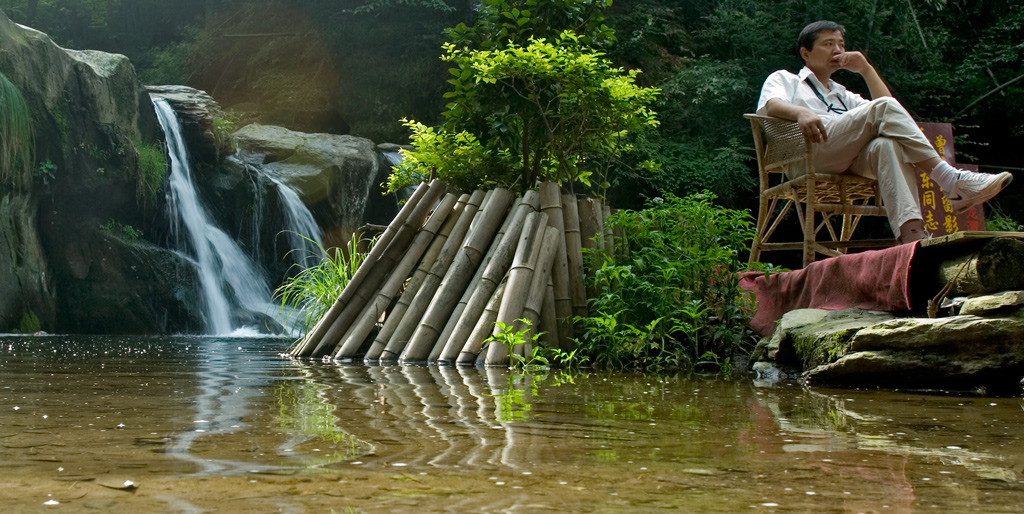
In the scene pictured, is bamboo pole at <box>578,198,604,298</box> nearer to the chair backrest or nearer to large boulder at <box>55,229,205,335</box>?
the chair backrest

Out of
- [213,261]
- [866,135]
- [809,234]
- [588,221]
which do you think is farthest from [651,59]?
[866,135]

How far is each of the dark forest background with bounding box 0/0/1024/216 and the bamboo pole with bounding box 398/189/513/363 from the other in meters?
3.78

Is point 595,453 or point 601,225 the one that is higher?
point 601,225

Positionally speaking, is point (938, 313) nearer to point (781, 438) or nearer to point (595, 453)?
point (781, 438)

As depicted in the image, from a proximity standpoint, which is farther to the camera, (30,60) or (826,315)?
(30,60)

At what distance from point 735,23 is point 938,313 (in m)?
9.44

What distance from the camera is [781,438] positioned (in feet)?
5.86

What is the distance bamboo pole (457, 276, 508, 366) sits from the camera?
417 cm

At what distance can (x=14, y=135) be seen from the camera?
9805 millimetres

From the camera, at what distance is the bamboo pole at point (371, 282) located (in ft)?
15.6

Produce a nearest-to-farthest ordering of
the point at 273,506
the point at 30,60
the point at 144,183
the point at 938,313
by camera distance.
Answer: the point at 273,506 → the point at 938,313 → the point at 30,60 → the point at 144,183

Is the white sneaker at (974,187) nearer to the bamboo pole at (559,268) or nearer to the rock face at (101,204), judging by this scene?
the bamboo pole at (559,268)

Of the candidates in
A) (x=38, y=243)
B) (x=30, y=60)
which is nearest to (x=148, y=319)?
(x=38, y=243)

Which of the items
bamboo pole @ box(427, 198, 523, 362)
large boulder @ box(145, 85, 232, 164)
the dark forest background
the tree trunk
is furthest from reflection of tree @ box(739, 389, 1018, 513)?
large boulder @ box(145, 85, 232, 164)
